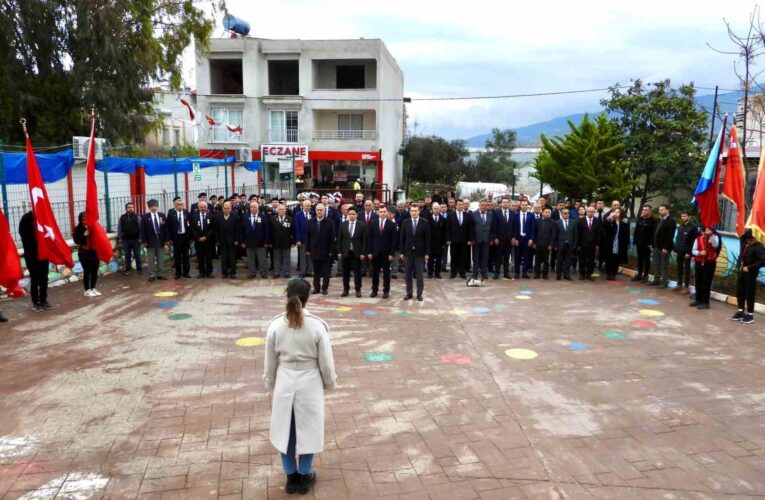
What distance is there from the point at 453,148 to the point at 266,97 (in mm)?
13545

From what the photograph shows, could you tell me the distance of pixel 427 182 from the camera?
40594 millimetres

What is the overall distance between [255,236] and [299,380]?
875 cm

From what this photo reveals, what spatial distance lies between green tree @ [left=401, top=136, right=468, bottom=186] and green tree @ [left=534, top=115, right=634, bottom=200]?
1968 cm

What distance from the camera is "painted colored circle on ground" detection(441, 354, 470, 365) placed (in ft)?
24.0

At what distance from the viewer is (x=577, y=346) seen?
26.4ft

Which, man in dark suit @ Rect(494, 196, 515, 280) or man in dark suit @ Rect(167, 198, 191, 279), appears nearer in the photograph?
man in dark suit @ Rect(167, 198, 191, 279)

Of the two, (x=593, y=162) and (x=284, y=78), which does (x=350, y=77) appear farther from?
(x=593, y=162)

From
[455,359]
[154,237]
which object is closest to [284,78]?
[154,237]

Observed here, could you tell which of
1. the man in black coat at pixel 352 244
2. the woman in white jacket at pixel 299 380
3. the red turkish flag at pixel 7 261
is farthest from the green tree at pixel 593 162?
the woman in white jacket at pixel 299 380

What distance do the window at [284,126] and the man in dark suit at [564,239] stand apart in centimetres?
2519

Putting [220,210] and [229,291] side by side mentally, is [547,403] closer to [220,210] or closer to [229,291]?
[229,291]

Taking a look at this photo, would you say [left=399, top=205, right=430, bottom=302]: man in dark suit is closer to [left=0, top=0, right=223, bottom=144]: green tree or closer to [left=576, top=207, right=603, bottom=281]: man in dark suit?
[left=576, top=207, right=603, bottom=281]: man in dark suit

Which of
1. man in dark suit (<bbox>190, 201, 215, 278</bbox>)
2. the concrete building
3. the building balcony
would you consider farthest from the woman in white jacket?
the building balcony

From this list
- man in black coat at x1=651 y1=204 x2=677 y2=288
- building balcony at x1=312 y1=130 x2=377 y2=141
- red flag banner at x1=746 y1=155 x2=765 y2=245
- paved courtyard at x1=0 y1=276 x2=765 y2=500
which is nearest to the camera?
paved courtyard at x1=0 y1=276 x2=765 y2=500
